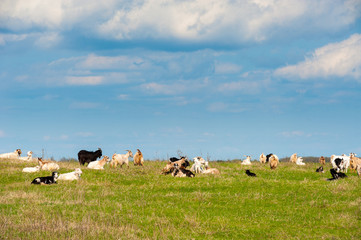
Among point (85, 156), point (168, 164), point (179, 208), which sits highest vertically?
point (85, 156)

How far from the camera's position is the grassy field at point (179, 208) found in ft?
50.3

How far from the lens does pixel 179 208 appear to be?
19562mm

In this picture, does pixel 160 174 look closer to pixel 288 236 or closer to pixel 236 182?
pixel 236 182

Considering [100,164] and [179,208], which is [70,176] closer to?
[100,164]

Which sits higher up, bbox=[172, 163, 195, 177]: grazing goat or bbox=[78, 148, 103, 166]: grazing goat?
bbox=[78, 148, 103, 166]: grazing goat

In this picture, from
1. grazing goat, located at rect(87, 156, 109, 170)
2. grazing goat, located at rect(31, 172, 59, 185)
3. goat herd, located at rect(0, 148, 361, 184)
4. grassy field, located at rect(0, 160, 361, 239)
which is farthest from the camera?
grazing goat, located at rect(87, 156, 109, 170)

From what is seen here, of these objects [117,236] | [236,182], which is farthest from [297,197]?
[117,236]

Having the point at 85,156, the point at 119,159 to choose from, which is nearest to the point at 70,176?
the point at 119,159

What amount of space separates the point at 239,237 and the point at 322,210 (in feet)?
21.2

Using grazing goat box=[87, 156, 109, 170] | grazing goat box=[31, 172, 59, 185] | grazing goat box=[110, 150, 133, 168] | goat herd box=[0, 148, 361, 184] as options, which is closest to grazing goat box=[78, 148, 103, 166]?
goat herd box=[0, 148, 361, 184]

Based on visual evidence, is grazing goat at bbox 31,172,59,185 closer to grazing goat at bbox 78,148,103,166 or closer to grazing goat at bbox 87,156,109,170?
grazing goat at bbox 87,156,109,170

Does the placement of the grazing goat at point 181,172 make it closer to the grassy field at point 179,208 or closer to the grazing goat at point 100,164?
the grassy field at point 179,208

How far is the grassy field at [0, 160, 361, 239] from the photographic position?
603 inches

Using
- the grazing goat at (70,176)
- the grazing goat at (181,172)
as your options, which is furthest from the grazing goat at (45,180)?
the grazing goat at (181,172)
